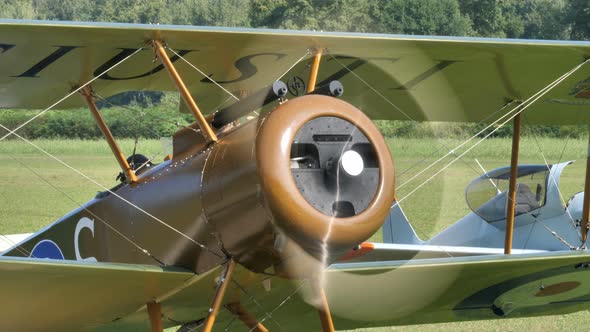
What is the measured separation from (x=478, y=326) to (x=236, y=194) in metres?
4.64

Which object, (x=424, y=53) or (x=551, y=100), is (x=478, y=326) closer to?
(x=551, y=100)

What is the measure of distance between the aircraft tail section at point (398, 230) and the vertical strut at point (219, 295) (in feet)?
17.4

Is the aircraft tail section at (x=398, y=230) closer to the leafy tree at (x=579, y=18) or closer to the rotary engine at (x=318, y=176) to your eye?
the rotary engine at (x=318, y=176)

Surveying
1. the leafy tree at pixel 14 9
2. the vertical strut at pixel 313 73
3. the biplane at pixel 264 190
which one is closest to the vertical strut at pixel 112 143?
the biplane at pixel 264 190

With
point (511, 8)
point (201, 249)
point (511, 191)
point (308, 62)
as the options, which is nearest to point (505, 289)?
point (511, 191)

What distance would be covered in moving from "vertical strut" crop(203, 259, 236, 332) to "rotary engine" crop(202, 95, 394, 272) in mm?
468

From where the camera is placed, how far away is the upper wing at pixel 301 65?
6.15 m

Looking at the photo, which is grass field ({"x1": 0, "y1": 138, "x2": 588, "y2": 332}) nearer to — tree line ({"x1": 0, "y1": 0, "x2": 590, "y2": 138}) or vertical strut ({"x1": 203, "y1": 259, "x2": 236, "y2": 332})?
tree line ({"x1": 0, "y1": 0, "x2": 590, "y2": 138})

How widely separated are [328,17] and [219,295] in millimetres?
16238

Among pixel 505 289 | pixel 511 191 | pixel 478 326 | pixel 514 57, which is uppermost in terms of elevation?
pixel 514 57

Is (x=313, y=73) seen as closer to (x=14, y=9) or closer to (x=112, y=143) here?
(x=112, y=143)

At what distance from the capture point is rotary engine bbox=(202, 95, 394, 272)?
5.11m

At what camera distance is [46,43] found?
6180 millimetres

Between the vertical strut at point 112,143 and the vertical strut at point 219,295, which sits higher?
the vertical strut at point 112,143
